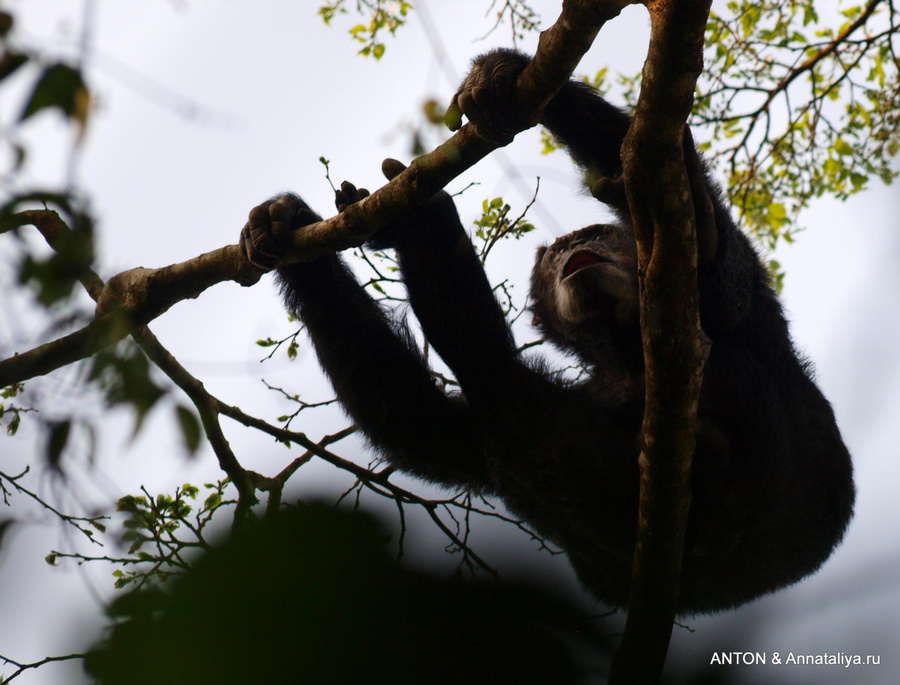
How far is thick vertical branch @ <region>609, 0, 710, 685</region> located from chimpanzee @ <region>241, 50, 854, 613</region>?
28.6 inches

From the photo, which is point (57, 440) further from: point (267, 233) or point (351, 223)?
point (267, 233)

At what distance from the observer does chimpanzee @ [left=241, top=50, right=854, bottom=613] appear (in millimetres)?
4098

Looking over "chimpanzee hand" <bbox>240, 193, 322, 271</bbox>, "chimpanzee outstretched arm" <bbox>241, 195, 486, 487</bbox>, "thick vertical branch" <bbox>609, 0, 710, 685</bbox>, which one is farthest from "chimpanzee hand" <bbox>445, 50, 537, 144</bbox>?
"chimpanzee outstretched arm" <bbox>241, 195, 486, 487</bbox>

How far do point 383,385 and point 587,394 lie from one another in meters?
1.36

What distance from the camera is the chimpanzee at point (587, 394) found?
4098 millimetres

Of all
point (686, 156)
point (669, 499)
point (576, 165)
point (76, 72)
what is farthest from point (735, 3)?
point (76, 72)

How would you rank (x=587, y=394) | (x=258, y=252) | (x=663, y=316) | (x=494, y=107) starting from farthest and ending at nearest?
(x=587, y=394) < (x=258, y=252) < (x=494, y=107) < (x=663, y=316)

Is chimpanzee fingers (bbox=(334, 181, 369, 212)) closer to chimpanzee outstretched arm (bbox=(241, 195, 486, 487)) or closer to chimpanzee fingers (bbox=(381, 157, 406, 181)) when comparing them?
chimpanzee fingers (bbox=(381, 157, 406, 181))

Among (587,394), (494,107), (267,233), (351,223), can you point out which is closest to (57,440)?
(351,223)

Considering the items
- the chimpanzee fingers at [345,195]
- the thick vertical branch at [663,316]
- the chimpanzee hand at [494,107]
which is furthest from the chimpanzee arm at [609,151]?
the chimpanzee fingers at [345,195]

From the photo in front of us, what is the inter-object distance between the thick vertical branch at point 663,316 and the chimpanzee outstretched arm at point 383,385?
156 cm

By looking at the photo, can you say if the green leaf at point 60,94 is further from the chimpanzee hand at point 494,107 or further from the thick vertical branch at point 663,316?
the chimpanzee hand at point 494,107

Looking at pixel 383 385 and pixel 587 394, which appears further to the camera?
pixel 587 394

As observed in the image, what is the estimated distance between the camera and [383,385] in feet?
15.8
